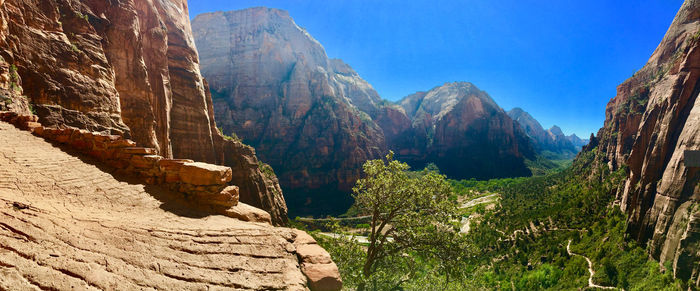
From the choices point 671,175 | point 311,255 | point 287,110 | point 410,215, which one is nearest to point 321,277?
point 311,255

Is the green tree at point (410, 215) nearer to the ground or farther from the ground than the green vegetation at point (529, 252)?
farther from the ground

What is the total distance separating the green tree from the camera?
38.3 feet

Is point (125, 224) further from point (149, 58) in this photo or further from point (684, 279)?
point (684, 279)

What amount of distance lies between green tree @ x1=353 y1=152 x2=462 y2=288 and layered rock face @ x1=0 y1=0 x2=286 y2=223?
1572 centimetres

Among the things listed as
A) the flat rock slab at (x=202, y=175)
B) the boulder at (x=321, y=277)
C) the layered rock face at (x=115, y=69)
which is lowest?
the boulder at (x=321, y=277)

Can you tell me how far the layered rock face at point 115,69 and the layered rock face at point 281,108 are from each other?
2658 inches

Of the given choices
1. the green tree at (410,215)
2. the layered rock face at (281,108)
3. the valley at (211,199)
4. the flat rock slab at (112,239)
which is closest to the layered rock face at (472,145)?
the layered rock face at (281,108)

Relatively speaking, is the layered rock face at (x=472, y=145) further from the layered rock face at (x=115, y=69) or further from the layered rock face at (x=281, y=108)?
the layered rock face at (x=115, y=69)

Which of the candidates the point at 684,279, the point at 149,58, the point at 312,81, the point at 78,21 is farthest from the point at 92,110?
the point at 312,81

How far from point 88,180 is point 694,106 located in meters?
47.2

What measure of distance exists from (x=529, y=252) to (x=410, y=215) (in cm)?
4042

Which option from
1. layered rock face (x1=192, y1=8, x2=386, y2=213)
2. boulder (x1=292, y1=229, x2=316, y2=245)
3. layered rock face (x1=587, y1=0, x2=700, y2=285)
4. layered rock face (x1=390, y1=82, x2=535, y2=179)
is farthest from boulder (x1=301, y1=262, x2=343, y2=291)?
layered rock face (x1=390, y1=82, x2=535, y2=179)

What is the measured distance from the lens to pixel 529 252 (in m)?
40.9

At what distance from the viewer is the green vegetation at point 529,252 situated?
11.8 m
